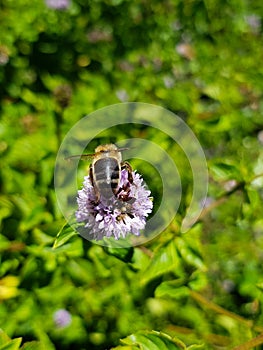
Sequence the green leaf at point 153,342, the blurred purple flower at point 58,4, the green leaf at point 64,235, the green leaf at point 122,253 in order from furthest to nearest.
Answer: the blurred purple flower at point 58,4 < the green leaf at point 122,253 < the green leaf at point 64,235 < the green leaf at point 153,342

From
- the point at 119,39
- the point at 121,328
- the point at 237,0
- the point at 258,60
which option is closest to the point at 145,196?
the point at 121,328

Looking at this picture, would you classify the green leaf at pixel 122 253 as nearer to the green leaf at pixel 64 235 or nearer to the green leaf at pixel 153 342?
the green leaf at pixel 64 235

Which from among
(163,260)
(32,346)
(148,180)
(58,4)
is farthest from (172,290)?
(58,4)

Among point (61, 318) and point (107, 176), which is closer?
point (107, 176)

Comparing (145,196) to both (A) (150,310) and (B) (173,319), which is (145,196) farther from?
(B) (173,319)

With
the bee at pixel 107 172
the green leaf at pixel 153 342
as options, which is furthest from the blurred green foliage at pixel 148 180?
the bee at pixel 107 172

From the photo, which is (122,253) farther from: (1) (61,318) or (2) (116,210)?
(1) (61,318)
